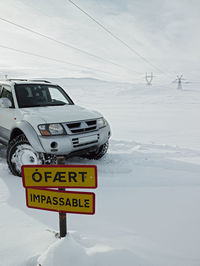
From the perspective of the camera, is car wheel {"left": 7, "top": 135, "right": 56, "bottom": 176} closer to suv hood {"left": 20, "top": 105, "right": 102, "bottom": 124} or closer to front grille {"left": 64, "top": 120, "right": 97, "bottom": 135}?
suv hood {"left": 20, "top": 105, "right": 102, "bottom": 124}

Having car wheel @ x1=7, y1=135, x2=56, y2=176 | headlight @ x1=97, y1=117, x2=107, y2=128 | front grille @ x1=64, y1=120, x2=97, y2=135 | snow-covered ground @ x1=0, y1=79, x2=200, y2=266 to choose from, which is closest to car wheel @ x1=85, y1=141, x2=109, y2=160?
snow-covered ground @ x1=0, y1=79, x2=200, y2=266

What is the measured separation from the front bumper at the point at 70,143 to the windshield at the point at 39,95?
1168 mm

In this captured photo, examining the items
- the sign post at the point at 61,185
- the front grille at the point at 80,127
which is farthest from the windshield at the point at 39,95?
the sign post at the point at 61,185

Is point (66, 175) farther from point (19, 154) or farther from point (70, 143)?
point (19, 154)

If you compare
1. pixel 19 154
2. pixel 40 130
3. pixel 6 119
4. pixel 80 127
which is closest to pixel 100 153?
pixel 80 127

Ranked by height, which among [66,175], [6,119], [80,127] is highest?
[6,119]

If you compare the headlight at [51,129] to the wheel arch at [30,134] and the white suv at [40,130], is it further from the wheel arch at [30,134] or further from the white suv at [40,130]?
the wheel arch at [30,134]

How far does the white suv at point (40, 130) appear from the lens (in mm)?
3426

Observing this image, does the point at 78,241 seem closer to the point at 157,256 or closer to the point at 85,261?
the point at 85,261

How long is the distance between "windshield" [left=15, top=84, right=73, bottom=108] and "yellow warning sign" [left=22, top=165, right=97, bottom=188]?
2.78 m

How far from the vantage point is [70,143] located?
3.48 m

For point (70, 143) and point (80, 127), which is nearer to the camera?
point (70, 143)

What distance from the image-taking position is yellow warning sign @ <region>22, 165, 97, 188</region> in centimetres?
155

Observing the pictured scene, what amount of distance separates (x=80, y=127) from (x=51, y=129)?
20.8 inches
